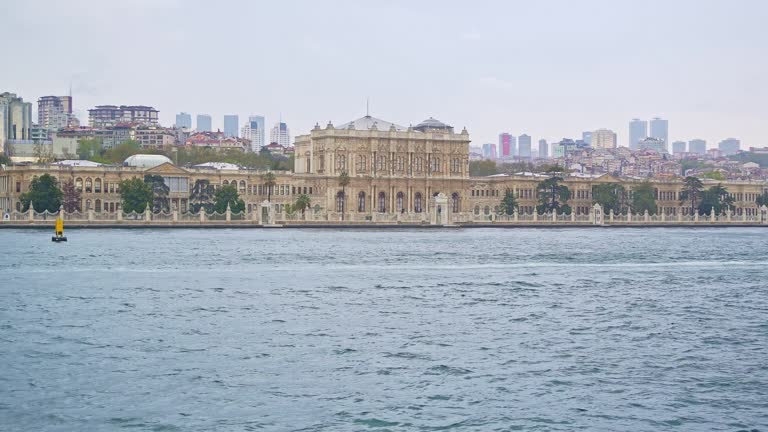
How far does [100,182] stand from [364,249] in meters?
48.2

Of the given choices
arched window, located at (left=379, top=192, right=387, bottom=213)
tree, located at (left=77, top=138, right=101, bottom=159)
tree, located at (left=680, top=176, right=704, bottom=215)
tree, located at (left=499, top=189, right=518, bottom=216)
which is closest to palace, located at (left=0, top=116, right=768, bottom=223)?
arched window, located at (left=379, top=192, right=387, bottom=213)

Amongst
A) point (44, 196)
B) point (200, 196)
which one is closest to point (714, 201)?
point (200, 196)

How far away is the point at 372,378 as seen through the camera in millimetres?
23734

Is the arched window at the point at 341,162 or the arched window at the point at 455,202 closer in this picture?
the arched window at the point at 341,162

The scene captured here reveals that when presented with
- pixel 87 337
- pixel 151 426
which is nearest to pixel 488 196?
pixel 87 337

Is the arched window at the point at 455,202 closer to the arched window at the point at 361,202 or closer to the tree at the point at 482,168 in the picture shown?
the arched window at the point at 361,202

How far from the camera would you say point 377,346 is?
1083 inches

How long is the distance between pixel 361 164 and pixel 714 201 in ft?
120

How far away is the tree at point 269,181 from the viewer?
11056 centimetres

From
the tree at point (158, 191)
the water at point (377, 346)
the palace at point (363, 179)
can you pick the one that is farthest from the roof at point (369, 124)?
the water at point (377, 346)

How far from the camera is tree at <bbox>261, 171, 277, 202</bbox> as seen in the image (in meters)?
111

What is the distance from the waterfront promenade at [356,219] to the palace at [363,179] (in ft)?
2.09

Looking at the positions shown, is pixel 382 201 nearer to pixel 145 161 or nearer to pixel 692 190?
pixel 145 161

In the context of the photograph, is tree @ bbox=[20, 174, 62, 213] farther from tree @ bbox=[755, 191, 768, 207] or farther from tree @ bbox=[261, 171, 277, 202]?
tree @ bbox=[755, 191, 768, 207]
